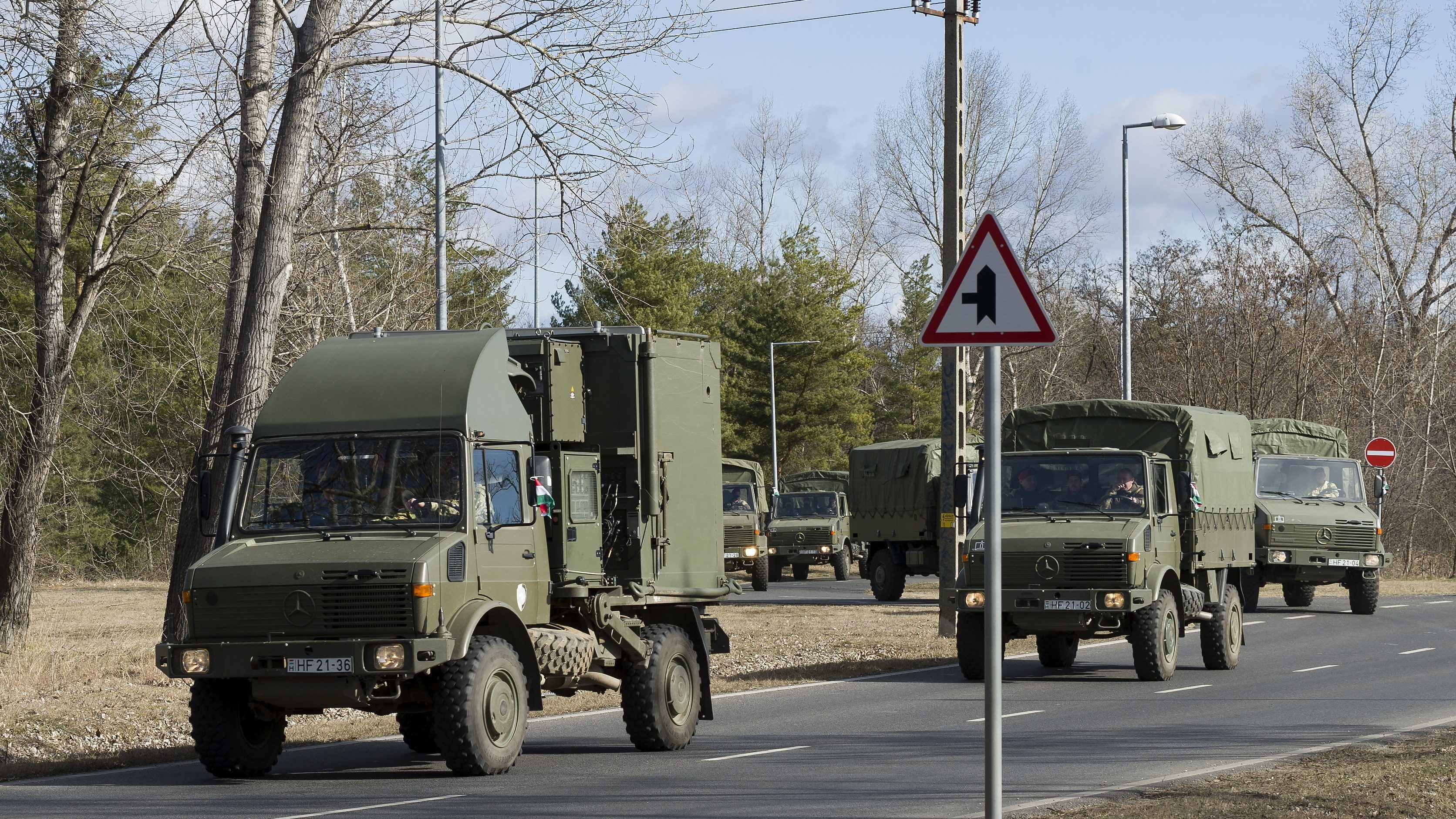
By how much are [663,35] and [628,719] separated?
793 centimetres

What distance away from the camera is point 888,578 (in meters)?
34.1

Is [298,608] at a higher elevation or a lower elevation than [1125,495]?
lower

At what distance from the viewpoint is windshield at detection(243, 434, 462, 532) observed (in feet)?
37.3

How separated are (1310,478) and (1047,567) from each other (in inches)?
558

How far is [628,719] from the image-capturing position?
1285 centimetres

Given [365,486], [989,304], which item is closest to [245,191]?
[365,486]

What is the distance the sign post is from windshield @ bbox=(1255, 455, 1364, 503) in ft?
74.9

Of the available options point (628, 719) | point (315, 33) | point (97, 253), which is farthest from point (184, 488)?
point (628, 719)

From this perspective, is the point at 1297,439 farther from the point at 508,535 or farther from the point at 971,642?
the point at 508,535

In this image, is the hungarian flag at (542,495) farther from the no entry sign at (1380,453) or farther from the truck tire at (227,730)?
the no entry sign at (1380,453)

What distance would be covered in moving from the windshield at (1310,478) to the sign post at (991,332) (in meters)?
22.8

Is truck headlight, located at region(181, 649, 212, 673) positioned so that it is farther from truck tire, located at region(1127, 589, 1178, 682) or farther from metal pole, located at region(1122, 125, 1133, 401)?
metal pole, located at region(1122, 125, 1133, 401)

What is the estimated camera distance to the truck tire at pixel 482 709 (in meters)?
10.9

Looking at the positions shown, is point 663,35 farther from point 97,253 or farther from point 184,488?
point 184,488
